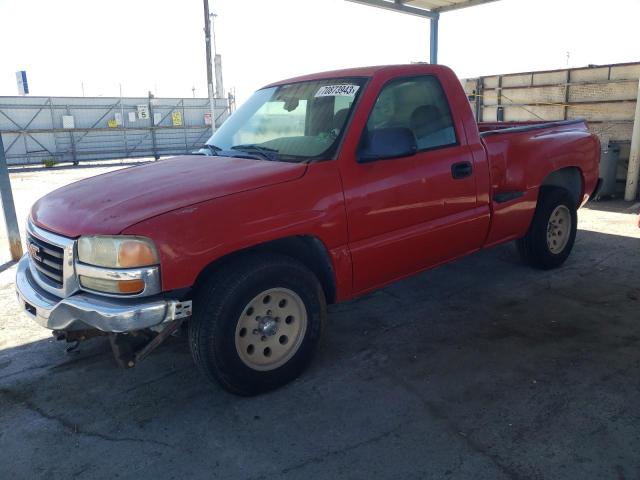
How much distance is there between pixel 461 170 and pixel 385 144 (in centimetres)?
94

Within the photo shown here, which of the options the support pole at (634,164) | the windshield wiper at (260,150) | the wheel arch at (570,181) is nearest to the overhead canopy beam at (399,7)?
the support pole at (634,164)

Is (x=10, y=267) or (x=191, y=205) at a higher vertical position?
(x=191, y=205)

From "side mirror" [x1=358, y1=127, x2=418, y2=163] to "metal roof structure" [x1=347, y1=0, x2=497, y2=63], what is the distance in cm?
611

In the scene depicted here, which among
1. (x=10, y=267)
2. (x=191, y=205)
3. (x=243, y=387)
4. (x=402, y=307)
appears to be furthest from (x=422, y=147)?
(x=10, y=267)

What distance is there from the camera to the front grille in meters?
2.97

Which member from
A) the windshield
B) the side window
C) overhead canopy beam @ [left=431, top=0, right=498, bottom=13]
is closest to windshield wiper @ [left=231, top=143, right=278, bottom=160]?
the windshield

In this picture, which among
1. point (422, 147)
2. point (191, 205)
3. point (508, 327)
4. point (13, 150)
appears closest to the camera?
point (191, 205)

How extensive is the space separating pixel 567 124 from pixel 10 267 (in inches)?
258

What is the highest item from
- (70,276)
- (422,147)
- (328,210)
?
(422,147)

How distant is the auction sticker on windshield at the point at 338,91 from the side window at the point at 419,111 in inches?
7.4

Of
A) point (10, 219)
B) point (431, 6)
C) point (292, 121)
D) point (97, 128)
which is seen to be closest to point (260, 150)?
point (292, 121)

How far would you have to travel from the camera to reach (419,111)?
13.0ft

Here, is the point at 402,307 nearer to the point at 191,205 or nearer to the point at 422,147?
the point at 422,147

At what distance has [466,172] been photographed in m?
4.03
